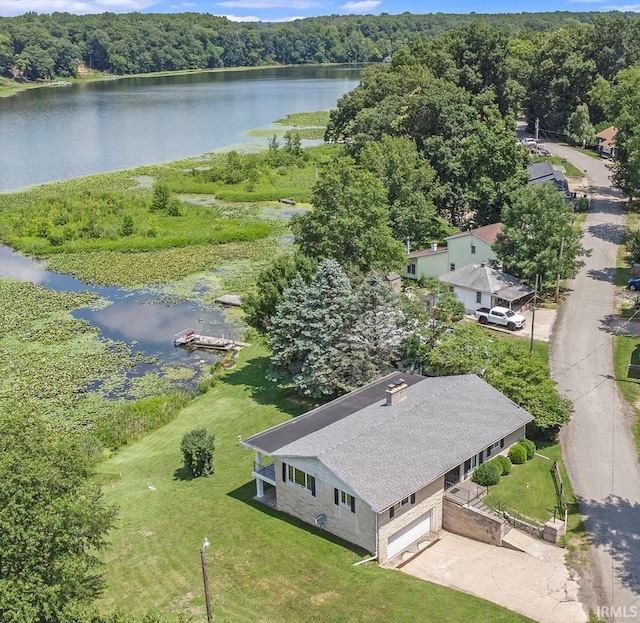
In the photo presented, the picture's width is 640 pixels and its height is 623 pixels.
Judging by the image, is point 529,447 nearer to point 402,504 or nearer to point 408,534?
point 408,534

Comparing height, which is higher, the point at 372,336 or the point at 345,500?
the point at 372,336

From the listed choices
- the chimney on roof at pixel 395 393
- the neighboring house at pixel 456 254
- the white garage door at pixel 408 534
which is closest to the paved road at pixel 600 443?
the white garage door at pixel 408 534

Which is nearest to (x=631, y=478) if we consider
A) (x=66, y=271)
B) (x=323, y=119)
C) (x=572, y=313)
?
(x=572, y=313)

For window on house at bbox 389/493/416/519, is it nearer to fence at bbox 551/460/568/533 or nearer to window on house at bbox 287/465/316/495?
window on house at bbox 287/465/316/495

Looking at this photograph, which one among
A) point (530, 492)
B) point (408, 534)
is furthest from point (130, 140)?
point (408, 534)

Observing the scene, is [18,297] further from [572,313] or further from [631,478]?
[631,478]
